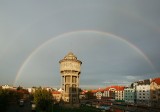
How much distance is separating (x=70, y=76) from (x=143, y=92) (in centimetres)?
5152

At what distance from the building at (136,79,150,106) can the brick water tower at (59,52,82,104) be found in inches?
1676

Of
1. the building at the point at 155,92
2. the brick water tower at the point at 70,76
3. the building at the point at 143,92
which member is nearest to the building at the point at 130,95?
the building at the point at 143,92

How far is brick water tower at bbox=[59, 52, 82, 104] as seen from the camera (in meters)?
105

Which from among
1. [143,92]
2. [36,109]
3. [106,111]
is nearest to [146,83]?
[143,92]

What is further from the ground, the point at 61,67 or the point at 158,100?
the point at 61,67

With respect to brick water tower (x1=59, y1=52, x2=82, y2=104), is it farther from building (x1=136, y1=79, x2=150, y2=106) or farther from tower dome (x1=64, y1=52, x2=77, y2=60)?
building (x1=136, y1=79, x2=150, y2=106)

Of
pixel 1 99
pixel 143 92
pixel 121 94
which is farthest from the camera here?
pixel 121 94

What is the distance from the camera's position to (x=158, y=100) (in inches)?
4761

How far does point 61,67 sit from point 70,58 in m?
5.69

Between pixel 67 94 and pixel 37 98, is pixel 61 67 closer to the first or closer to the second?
pixel 67 94

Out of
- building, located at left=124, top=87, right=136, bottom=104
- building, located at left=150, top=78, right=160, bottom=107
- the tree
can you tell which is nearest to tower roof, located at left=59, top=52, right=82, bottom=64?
the tree

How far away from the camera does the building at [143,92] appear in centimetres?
12925

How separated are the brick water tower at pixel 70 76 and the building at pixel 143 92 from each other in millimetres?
42560

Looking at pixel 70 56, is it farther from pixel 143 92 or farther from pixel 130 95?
pixel 130 95
